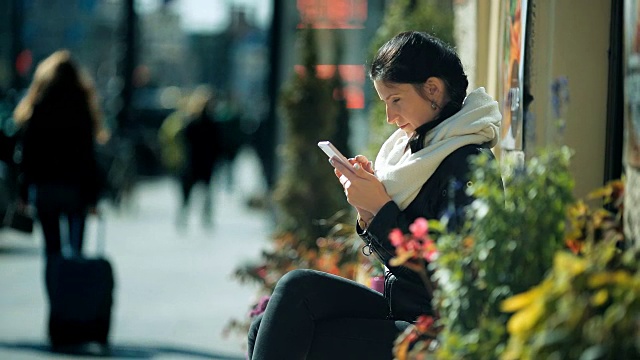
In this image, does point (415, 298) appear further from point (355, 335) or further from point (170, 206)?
point (170, 206)

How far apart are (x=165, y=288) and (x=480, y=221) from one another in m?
7.89

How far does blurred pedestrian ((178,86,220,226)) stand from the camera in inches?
655

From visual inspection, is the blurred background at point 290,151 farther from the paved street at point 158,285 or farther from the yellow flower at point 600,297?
the yellow flower at point 600,297

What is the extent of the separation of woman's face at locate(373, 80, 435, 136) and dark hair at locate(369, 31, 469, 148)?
0.02 meters

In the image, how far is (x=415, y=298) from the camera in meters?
3.78

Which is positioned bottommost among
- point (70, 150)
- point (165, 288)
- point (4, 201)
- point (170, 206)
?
point (170, 206)

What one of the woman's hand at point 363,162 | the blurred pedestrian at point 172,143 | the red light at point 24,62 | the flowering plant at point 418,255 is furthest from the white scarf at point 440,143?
the red light at point 24,62

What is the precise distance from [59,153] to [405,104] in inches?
198

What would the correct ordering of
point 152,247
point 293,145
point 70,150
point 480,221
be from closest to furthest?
point 480,221 < point 70,150 < point 293,145 < point 152,247

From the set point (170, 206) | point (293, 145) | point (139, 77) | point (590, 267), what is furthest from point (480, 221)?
point (139, 77)

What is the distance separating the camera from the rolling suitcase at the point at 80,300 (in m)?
7.49

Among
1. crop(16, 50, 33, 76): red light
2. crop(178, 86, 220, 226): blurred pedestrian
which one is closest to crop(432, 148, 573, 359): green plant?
crop(178, 86, 220, 226): blurred pedestrian

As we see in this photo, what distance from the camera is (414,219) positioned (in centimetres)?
377

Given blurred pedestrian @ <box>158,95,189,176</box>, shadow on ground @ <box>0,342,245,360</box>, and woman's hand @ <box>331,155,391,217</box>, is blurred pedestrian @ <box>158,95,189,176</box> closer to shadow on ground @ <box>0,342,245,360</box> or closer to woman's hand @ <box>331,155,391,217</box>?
shadow on ground @ <box>0,342,245,360</box>
